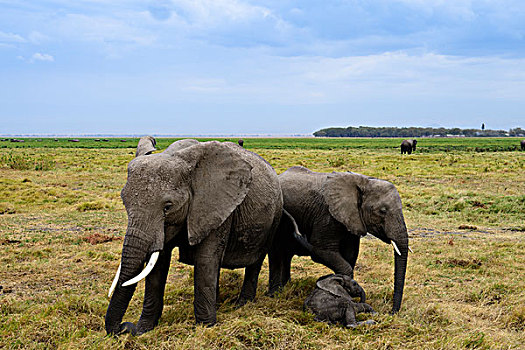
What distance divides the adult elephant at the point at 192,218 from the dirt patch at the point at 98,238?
5574 mm

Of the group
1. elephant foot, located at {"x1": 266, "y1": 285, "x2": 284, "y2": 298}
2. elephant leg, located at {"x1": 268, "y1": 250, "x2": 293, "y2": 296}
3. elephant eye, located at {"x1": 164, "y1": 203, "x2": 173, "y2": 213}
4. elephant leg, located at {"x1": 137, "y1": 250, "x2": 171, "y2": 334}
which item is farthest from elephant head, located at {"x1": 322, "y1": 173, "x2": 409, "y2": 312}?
elephant eye, located at {"x1": 164, "y1": 203, "x2": 173, "y2": 213}

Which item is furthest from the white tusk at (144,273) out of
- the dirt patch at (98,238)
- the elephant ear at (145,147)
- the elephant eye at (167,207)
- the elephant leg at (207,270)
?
the dirt patch at (98,238)

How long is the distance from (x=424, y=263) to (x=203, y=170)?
20.3 ft

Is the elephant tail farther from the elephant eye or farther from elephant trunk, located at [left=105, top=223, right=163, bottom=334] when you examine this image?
elephant trunk, located at [left=105, top=223, right=163, bottom=334]

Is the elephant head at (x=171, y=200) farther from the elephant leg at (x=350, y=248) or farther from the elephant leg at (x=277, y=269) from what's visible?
the elephant leg at (x=350, y=248)

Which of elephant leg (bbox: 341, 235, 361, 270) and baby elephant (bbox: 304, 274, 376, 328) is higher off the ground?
elephant leg (bbox: 341, 235, 361, 270)

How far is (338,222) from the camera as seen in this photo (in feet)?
22.3

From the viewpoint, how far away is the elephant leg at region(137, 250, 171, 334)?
17.9ft

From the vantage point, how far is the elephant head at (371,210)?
6445 mm

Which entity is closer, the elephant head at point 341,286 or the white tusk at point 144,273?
the white tusk at point 144,273

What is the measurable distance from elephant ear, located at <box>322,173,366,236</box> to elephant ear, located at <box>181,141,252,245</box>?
1816 millimetres

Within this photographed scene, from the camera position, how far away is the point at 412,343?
16.9ft

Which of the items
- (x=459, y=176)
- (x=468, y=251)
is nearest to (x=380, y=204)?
(x=468, y=251)

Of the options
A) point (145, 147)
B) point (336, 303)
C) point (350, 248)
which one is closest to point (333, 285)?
point (336, 303)
